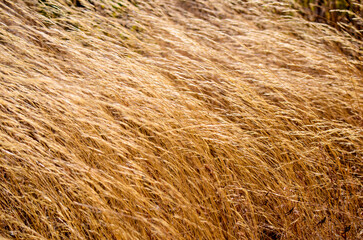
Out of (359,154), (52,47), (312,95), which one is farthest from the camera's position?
(52,47)

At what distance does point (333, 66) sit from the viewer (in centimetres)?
224

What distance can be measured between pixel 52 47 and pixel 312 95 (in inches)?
71.7

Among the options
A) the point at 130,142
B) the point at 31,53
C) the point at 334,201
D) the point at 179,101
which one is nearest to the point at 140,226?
the point at 130,142

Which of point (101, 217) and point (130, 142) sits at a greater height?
point (130, 142)

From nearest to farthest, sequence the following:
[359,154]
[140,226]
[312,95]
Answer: [140,226], [359,154], [312,95]

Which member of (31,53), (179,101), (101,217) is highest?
(31,53)

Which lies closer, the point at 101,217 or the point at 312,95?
the point at 101,217

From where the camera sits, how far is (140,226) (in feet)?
4.62

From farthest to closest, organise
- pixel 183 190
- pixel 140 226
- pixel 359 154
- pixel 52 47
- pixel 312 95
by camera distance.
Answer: pixel 52 47, pixel 312 95, pixel 359 154, pixel 183 190, pixel 140 226

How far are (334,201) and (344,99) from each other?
2.62ft

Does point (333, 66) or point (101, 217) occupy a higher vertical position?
point (333, 66)

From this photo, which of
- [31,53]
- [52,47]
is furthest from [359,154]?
[52,47]

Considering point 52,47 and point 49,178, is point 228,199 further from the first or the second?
point 52,47

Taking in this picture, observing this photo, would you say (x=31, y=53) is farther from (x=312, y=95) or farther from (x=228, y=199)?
(x=312, y=95)
